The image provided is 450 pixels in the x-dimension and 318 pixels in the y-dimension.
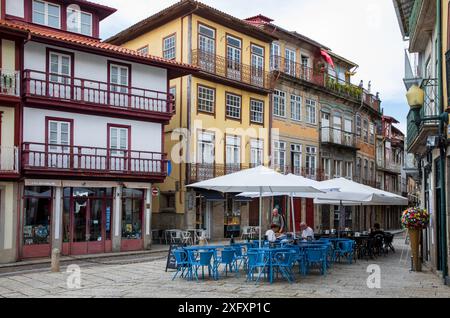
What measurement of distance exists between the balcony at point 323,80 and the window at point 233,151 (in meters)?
5.94

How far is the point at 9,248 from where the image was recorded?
19.1 meters

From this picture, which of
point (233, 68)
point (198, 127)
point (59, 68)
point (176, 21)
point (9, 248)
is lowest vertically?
point (9, 248)

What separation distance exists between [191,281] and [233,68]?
19141 millimetres

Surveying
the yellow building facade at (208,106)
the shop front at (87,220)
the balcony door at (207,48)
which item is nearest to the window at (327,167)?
the yellow building facade at (208,106)

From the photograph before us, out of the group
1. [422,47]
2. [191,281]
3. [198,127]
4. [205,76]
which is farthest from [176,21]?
[191,281]

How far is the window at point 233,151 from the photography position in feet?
94.6

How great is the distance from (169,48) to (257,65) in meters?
5.83

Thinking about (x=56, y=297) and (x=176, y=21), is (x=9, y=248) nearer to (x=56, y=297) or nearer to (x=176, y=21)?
(x=56, y=297)

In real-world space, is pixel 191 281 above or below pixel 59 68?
below

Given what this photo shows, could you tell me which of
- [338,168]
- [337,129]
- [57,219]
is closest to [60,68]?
[57,219]

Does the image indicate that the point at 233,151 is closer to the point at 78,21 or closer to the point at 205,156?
the point at 205,156

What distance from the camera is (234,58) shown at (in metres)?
A: 29.8

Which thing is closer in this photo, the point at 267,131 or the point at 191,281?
the point at 191,281

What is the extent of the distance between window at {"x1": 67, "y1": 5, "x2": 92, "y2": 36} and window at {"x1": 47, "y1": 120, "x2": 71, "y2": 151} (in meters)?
5.04
